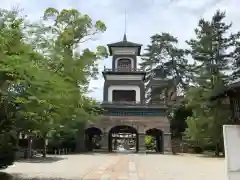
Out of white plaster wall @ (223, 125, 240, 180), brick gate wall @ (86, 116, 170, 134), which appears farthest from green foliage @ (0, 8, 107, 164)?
brick gate wall @ (86, 116, 170, 134)

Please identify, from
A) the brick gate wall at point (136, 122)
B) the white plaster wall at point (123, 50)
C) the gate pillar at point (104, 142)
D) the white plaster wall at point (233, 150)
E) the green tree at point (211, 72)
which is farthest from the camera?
the white plaster wall at point (123, 50)

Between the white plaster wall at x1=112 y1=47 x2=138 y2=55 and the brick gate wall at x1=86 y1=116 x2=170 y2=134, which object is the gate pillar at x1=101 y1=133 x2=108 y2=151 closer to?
the brick gate wall at x1=86 y1=116 x2=170 y2=134

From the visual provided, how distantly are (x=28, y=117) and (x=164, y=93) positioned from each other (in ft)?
125

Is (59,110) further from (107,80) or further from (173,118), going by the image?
(173,118)

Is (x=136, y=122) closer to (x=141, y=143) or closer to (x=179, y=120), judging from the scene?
(x=141, y=143)

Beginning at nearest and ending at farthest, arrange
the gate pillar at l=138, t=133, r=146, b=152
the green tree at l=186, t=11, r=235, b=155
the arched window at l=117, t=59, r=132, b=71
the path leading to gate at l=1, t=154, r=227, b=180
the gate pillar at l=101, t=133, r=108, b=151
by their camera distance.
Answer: the path leading to gate at l=1, t=154, r=227, b=180 → the green tree at l=186, t=11, r=235, b=155 → the gate pillar at l=138, t=133, r=146, b=152 → the gate pillar at l=101, t=133, r=108, b=151 → the arched window at l=117, t=59, r=132, b=71

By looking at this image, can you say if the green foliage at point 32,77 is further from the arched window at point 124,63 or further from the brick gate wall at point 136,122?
the arched window at point 124,63

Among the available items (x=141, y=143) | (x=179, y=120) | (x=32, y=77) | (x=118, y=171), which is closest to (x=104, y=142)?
(x=141, y=143)

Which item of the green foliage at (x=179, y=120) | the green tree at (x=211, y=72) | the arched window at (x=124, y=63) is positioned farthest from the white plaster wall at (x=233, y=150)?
the green foliage at (x=179, y=120)

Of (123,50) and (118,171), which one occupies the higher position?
(123,50)

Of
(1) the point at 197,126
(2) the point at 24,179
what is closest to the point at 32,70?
(2) the point at 24,179

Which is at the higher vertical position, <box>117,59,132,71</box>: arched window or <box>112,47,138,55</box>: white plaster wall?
<box>112,47,138,55</box>: white plaster wall

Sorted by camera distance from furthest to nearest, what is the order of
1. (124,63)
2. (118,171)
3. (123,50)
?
(123,50) < (124,63) < (118,171)

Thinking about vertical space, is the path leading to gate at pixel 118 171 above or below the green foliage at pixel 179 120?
below
